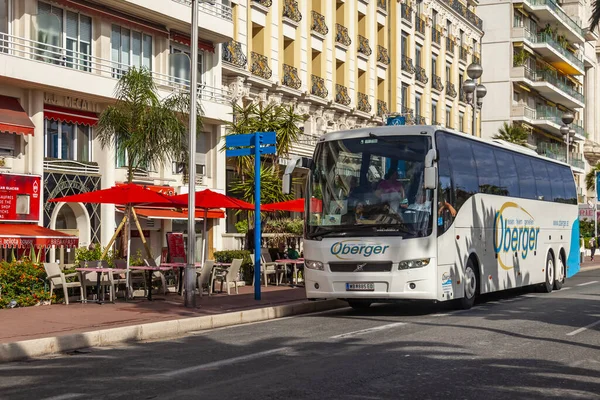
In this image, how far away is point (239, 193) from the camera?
3438cm

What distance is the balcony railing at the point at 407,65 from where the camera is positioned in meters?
50.7

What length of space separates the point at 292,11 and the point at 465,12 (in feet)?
89.9

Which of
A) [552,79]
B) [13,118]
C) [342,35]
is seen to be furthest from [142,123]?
[552,79]

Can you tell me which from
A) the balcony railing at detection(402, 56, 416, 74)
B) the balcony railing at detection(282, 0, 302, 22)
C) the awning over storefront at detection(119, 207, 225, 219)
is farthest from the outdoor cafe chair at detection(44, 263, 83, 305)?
the balcony railing at detection(402, 56, 416, 74)

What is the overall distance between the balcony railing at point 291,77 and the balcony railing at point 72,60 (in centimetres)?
695

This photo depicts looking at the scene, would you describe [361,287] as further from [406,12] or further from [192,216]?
[406,12]

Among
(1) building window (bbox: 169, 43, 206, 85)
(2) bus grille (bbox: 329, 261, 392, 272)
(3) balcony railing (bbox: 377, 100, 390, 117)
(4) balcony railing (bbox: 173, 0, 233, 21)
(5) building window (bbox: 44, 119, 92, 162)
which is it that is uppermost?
(4) balcony railing (bbox: 173, 0, 233, 21)

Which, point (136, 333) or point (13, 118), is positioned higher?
point (13, 118)

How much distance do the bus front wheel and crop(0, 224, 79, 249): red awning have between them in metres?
9.12

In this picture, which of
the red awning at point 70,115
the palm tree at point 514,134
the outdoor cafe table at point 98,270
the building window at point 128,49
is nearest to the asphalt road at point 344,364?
the outdoor cafe table at point 98,270

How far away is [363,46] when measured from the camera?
45562mm

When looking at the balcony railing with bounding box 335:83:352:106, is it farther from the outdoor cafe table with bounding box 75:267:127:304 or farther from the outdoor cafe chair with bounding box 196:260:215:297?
the outdoor cafe table with bounding box 75:267:127:304

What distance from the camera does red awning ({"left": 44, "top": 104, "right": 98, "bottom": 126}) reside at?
1013 inches

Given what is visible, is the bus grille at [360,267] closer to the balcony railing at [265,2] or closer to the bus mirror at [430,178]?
the bus mirror at [430,178]
